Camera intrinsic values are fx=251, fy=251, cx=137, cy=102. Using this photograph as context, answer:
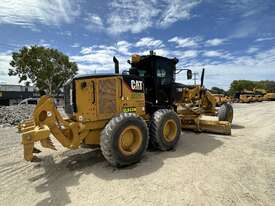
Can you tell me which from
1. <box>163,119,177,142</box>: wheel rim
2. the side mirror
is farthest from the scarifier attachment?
the side mirror

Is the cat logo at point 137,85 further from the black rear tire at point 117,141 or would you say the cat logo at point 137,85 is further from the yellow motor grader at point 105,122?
the black rear tire at point 117,141

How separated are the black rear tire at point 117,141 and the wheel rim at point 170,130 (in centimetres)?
137

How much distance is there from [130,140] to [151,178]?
116cm

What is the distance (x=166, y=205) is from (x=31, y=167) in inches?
137

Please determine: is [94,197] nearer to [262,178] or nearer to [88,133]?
[88,133]

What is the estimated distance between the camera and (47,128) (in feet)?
16.7

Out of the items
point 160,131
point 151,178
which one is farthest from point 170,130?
point 151,178

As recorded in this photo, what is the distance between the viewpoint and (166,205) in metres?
3.68

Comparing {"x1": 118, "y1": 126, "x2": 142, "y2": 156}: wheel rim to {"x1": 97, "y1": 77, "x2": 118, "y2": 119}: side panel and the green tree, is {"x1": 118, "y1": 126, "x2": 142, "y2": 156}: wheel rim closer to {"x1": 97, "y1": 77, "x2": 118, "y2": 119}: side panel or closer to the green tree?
{"x1": 97, "y1": 77, "x2": 118, "y2": 119}: side panel

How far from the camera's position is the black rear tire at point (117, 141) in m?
5.08

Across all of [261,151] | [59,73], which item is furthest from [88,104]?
[59,73]

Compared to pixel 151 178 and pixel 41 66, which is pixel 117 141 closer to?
pixel 151 178

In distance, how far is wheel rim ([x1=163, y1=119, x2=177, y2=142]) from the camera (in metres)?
6.74

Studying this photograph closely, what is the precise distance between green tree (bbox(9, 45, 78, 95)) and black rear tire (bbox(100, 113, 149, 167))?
2724cm
